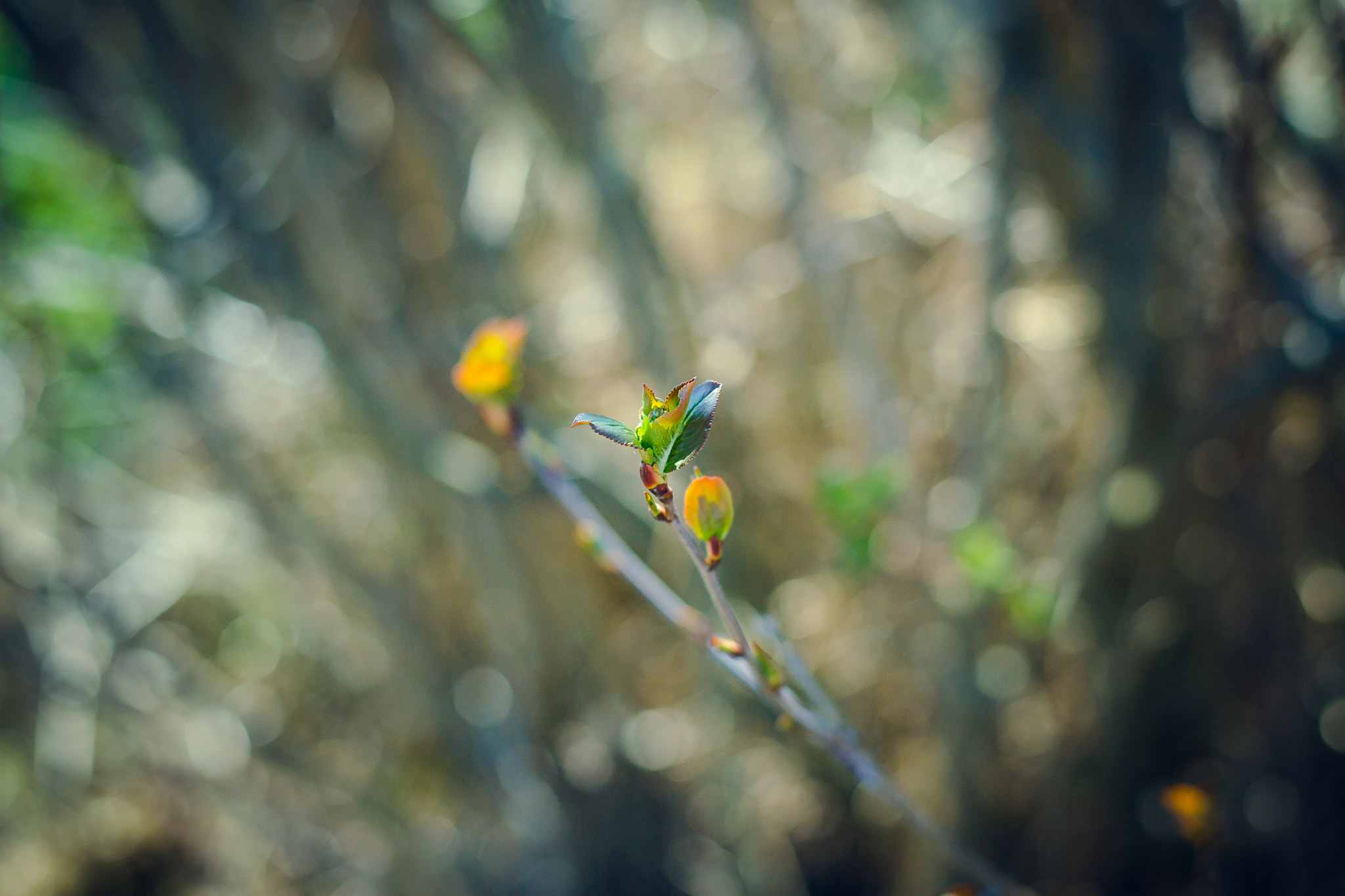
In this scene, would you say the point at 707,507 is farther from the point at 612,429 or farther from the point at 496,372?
the point at 496,372

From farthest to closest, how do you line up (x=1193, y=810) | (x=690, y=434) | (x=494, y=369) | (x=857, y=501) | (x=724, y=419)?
(x=724, y=419)
(x=857, y=501)
(x=1193, y=810)
(x=494, y=369)
(x=690, y=434)

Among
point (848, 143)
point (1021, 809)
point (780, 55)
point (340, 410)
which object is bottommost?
point (1021, 809)

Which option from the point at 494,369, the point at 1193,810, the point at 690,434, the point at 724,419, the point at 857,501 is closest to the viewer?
the point at 690,434

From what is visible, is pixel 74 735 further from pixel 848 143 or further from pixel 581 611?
pixel 848 143

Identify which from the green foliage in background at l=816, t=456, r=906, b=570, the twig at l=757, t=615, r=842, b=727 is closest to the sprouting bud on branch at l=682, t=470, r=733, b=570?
the twig at l=757, t=615, r=842, b=727

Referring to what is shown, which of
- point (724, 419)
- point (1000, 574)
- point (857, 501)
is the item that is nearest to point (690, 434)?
point (857, 501)

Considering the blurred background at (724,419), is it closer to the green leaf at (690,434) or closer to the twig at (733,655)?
the twig at (733,655)

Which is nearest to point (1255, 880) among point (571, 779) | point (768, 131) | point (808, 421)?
point (808, 421)
